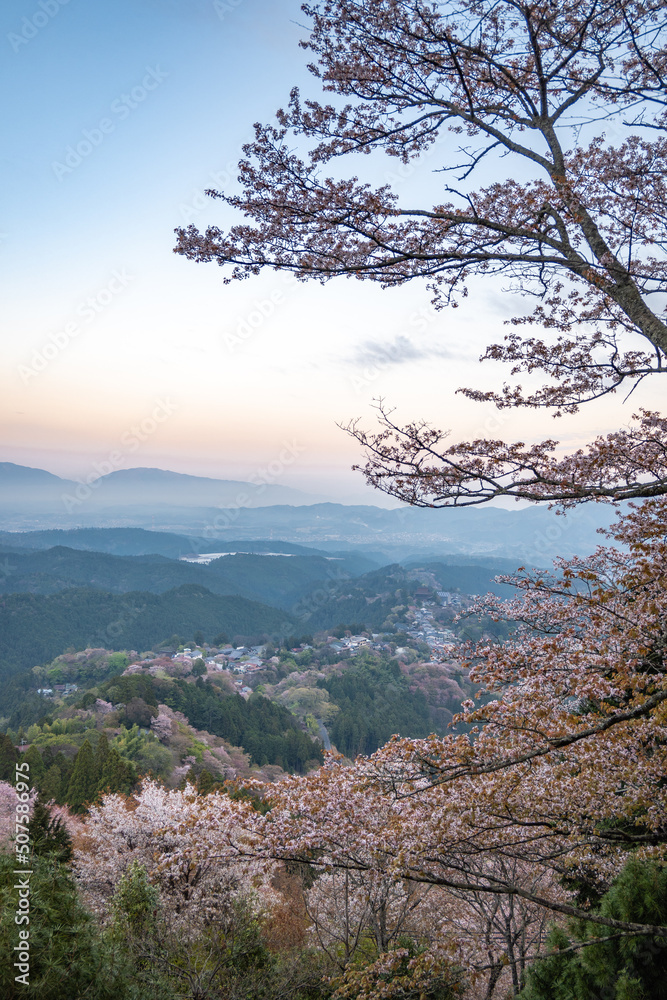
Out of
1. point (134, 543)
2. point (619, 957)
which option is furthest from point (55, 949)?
point (134, 543)

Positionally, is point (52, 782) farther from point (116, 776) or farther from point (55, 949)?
point (55, 949)

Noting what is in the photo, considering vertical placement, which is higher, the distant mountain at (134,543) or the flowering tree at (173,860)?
the flowering tree at (173,860)

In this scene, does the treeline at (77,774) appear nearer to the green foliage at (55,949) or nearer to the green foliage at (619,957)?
the green foliage at (55,949)

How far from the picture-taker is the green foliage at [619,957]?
119 inches

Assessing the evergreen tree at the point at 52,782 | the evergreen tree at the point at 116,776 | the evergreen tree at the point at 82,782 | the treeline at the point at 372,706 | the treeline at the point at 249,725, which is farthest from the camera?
the treeline at the point at 372,706

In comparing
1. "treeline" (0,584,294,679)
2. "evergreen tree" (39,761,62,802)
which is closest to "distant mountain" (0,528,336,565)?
"treeline" (0,584,294,679)

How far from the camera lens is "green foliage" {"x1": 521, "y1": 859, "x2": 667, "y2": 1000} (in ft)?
9.91

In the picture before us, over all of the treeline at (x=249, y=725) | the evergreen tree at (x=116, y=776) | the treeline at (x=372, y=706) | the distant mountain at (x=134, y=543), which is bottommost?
the treeline at (x=372, y=706)

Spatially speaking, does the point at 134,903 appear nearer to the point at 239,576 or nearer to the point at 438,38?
the point at 438,38

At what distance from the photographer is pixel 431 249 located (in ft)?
11.0

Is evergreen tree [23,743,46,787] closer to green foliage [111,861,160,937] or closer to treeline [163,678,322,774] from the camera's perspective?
treeline [163,678,322,774]

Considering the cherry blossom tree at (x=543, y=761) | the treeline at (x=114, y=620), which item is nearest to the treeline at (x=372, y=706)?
the treeline at (x=114, y=620)

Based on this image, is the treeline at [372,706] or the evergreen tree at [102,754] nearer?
the evergreen tree at [102,754]

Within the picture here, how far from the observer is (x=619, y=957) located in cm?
318
